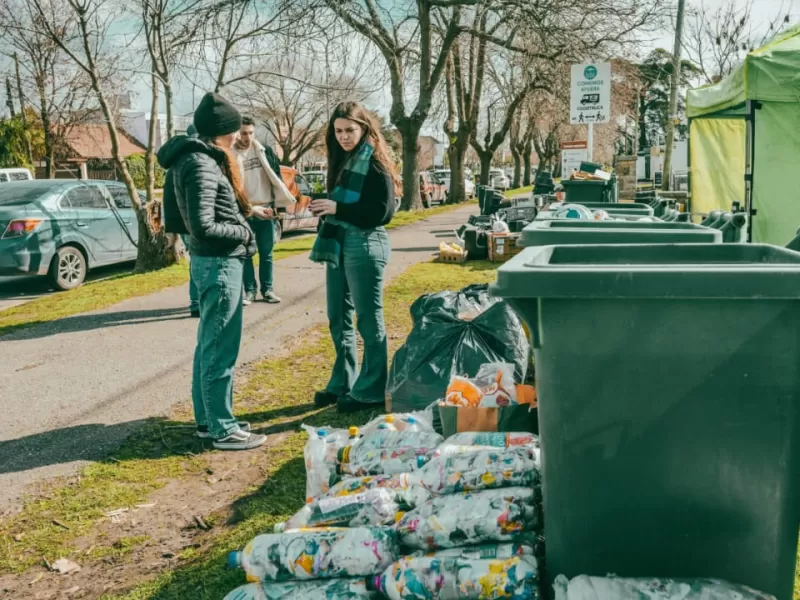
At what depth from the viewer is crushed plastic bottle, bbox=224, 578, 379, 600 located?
2242mm

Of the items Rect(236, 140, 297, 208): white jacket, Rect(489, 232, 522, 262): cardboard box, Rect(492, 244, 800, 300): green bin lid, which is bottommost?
Rect(489, 232, 522, 262): cardboard box

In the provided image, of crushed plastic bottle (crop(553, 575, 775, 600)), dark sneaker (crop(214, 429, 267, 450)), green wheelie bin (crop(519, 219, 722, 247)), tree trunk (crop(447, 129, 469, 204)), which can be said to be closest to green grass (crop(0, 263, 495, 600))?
dark sneaker (crop(214, 429, 267, 450))

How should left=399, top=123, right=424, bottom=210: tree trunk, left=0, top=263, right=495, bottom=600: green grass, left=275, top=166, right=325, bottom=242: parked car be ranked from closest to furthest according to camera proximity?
left=0, top=263, right=495, bottom=600: green grass → left=275, top=166, right=325, bottom=242: parked car → left=399, top=123, right=424, bottom=210: tree trunk

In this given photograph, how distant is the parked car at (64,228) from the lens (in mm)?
10117

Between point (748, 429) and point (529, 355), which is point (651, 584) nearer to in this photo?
point (748, 429)

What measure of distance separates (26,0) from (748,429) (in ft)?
33.6

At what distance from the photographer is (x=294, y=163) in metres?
51.8

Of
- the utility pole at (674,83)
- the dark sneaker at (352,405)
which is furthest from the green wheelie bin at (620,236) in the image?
the utility pole at (674,83)

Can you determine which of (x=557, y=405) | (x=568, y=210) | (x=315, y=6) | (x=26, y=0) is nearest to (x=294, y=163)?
(x=315, y=6)

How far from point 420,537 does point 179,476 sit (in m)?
1.87

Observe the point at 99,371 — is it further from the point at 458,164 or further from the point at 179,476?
the point at 458,164

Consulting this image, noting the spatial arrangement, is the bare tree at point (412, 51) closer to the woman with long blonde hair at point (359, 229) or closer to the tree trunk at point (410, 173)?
the tree trunk at point (410, 173)

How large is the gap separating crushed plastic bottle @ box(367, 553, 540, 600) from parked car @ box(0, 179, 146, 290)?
9527 mm

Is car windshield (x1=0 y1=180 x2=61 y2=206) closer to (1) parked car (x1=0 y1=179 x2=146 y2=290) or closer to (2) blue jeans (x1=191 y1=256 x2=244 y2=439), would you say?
(1) parked car (x1=0 y1=179 x2=146 y2=290)
